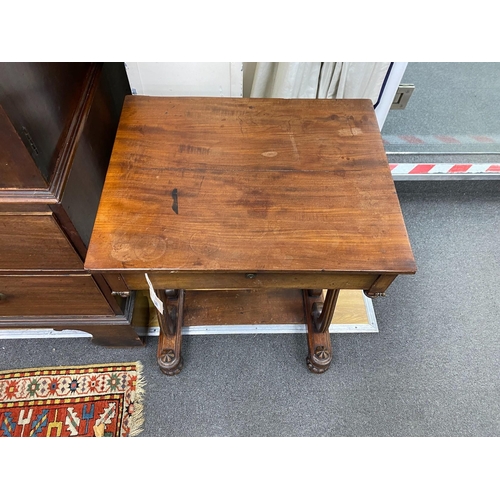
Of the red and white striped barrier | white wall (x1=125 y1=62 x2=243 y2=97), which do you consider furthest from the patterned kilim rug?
the red and white striped barrier

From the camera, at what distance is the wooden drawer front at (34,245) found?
0.71m

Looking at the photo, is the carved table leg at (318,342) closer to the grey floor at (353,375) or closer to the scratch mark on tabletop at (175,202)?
the grey floor at (353,375)

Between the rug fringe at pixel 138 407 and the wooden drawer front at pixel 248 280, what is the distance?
479mm

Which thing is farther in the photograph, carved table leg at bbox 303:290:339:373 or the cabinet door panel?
carved table leg at bbox 303:290:339:373

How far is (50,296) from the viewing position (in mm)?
928

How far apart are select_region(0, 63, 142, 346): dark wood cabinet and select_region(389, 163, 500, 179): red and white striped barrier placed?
103 centimetres

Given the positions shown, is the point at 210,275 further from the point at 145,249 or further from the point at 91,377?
the point at 91,377

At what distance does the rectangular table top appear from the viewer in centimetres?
69

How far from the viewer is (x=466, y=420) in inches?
43.1

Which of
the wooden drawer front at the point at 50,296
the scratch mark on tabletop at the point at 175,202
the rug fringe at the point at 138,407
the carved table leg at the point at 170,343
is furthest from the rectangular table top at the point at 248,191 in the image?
the rug fringe at the point at 138,407

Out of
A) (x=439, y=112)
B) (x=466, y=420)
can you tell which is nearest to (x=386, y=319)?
(x=466, y=420)

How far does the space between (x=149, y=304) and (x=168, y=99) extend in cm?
64

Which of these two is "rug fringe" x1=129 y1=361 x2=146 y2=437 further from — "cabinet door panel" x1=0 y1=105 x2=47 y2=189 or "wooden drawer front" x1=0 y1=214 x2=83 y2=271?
"cabinet door panel" x1=0 y1=105 x2=47 y2=189

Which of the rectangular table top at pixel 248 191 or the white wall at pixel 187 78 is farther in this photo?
the white wall at pixel 187 78
